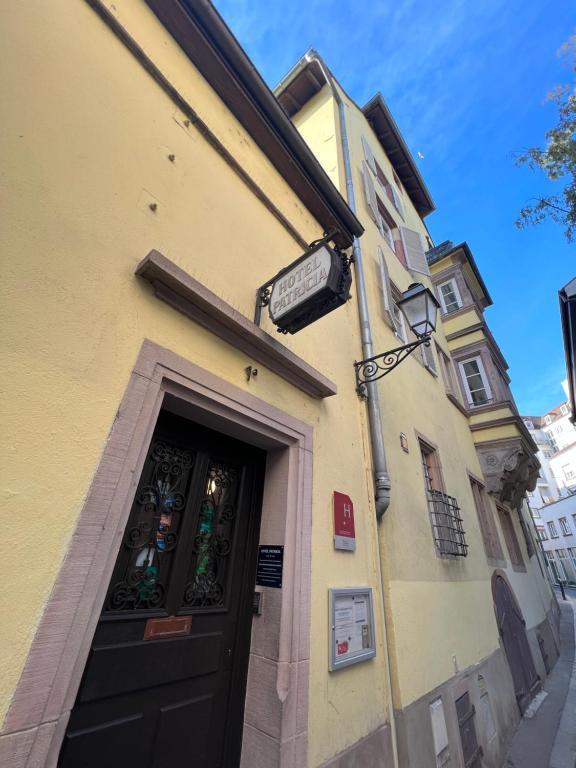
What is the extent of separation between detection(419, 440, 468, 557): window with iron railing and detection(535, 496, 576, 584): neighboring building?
3264 cm

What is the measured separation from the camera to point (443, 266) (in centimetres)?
1087

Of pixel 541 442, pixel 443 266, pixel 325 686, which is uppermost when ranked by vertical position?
pixel 541 442

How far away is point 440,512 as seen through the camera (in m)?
5.02

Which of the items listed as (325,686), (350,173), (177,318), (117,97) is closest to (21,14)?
(117,97)

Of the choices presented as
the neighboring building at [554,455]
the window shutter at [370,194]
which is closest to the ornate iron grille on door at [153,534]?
the window shutter at [370,194]

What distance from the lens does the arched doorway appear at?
233 inches

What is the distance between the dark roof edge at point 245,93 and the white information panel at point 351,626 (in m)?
4.27

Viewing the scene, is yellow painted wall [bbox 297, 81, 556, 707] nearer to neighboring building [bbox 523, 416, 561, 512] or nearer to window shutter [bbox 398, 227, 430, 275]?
window shutter [bbox 398, 227, 430, 275]

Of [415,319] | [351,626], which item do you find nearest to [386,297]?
[415,319]

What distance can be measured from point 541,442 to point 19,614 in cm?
6067

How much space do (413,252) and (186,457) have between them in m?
7.17

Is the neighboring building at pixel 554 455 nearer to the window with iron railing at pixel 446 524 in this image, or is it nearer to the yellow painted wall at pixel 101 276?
the window with iron railing at pixel 446 524

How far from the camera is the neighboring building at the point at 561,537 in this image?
31.4 meters

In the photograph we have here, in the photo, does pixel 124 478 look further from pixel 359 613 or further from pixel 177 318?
pixel 359 613
